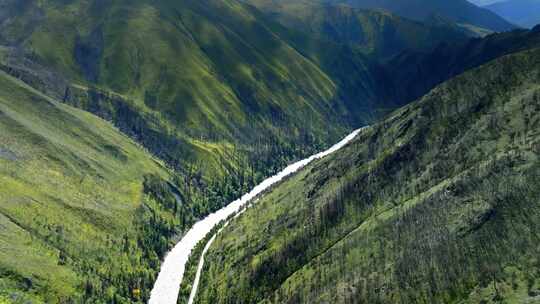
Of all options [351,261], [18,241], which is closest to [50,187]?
[18,241]

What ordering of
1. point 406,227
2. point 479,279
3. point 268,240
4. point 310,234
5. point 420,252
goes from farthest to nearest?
point 268,240
point 310,234
point 406,227
point 420,252
point 479,279

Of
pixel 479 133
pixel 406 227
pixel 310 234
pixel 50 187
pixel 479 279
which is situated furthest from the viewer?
pixel 50 187

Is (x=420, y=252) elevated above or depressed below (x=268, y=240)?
above

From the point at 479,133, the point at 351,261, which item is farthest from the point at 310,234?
the point at 479,133

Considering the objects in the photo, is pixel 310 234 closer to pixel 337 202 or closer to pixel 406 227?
pixel 337 202

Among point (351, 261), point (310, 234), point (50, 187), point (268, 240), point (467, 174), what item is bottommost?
point (50, 187)

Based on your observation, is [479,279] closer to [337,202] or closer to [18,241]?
[337,202]

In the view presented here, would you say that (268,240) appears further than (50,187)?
No
